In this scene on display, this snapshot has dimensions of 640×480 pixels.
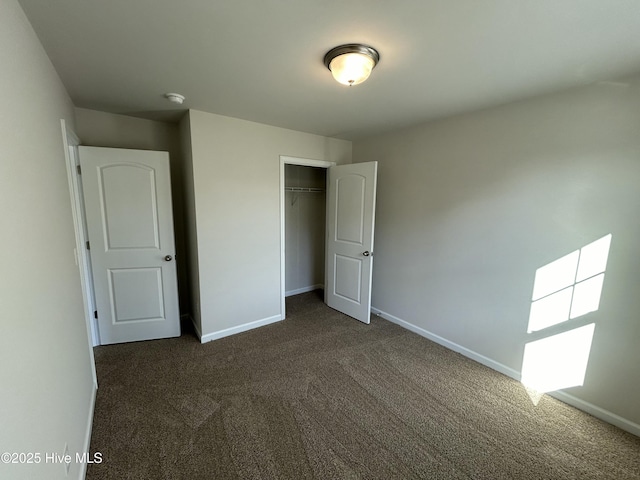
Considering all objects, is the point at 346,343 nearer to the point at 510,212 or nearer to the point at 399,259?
the point at 399,259

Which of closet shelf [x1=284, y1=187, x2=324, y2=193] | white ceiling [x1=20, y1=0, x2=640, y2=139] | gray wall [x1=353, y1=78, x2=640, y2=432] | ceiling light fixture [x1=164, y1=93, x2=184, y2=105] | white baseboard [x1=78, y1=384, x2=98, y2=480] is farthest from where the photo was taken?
closet shelf [x1=284, y1=187, x2=324, y2=193]

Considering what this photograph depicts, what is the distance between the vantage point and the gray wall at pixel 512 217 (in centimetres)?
176

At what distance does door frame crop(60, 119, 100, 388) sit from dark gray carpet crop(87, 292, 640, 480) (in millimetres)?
403

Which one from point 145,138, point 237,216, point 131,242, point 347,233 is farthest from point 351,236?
point 145,138

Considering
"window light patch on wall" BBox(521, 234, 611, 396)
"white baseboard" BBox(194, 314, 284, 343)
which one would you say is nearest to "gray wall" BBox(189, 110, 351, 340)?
"white baseboard" BBox(194, 314, 284, 343)

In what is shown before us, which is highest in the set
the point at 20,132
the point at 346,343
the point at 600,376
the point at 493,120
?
the point at 493,120

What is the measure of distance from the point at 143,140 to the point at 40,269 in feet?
6.98

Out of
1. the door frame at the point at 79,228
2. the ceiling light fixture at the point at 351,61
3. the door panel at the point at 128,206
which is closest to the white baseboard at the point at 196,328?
the door frame at the point at 79,228

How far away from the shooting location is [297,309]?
12.0ft

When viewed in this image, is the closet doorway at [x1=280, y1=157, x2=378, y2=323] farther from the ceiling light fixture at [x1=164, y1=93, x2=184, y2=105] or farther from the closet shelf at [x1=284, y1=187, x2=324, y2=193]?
the ceiling light fixture at [x1=164, y1=93, x2=184, y2=105]

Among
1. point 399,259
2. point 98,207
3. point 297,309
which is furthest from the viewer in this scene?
point 297,309

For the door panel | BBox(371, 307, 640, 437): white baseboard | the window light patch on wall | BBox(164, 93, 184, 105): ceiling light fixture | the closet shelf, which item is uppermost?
BBox(164, 93, 184, 105): ceiling light fixture

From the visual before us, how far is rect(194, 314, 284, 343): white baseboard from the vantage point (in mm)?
2784

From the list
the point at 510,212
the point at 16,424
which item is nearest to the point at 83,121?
the point at 16,424
